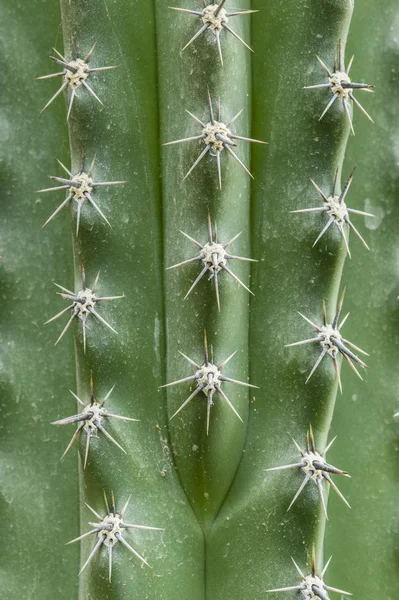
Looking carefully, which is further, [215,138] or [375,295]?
[375,295]

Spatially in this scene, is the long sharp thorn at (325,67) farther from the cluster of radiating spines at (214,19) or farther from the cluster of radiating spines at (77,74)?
the cluster of radiating spines at (77,74)

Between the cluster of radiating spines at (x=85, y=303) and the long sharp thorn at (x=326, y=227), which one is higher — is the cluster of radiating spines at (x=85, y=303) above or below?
below

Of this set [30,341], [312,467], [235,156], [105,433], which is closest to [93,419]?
[105,433]

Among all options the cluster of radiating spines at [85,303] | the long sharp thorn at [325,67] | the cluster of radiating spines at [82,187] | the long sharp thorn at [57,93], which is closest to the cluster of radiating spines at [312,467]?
the cluster of radiating spines at [85,303]

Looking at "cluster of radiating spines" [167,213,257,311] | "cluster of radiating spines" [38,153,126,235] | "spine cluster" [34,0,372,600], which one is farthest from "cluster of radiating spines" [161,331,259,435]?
"cluster of radiating spines" [38,153,126,235]

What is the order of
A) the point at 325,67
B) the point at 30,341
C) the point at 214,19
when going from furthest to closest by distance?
the point at 30,341
the point at 325,67
the point at 214,19

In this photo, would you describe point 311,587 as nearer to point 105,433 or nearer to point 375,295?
point 105,433

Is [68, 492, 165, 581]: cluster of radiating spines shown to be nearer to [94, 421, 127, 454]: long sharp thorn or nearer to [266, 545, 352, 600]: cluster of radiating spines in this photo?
[94, 421, 127, 454]: long sharp thorn

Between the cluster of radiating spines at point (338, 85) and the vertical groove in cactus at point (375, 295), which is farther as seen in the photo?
the vertical groove in cactus at point (375, 295)
